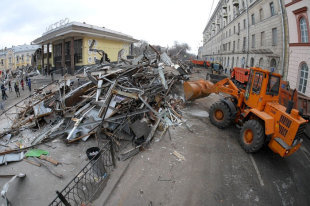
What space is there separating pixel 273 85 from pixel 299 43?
450 inches

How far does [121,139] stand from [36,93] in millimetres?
7715

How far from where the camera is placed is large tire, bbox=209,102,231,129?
7.54 metres

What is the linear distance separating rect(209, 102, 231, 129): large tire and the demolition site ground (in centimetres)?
97

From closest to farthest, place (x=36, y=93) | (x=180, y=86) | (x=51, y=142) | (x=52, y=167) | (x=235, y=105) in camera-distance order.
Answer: (x=52, y=167), (x=51, y=142), (x=235, y=105), (x=36, y=93), (x=180, y=86)

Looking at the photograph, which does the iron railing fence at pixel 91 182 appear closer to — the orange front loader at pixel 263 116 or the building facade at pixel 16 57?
the orange front loader at pixel 263 116

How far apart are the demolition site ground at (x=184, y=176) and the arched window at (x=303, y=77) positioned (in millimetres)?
8993

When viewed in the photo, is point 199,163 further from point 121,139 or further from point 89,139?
point 89,139

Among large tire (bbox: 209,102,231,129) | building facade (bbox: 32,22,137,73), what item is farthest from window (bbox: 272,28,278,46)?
building facade (bbox: 32,22,137,73)

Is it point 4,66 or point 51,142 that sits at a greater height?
point 4,66

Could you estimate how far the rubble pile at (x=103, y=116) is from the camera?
652 cm

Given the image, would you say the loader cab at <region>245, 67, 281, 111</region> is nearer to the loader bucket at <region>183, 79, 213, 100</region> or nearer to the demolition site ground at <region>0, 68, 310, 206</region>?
the demolition site ground at <region>0, 68, 310, 206</region>

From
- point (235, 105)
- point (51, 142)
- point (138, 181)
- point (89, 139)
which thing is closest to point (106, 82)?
point (89, 139)

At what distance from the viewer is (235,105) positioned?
772cm

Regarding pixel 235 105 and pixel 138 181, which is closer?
pixel 138 181
